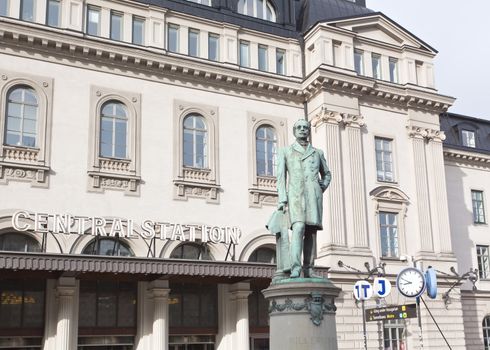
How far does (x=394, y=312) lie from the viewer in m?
18.8

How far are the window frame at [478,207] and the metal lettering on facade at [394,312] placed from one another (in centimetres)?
2193

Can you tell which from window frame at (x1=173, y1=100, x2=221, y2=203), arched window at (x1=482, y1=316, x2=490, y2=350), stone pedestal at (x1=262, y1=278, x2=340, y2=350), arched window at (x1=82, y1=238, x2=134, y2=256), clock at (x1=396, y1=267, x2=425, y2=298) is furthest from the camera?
arched window at (x1=482, y1=316, x2=490, y2=350)

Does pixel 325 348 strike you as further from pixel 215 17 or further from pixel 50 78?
pixel 215 17

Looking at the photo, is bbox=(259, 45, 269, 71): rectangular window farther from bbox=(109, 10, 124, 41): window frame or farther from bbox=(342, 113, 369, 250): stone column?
bbox=(109, 10, 124, 41): window frame

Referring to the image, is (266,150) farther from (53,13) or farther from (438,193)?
(53,13)

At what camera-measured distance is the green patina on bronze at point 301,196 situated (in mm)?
12977

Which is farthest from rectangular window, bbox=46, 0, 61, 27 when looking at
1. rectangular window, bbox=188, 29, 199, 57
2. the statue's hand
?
the statue's hand

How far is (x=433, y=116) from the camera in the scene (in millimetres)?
35812

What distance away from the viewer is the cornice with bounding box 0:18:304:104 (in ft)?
89.7

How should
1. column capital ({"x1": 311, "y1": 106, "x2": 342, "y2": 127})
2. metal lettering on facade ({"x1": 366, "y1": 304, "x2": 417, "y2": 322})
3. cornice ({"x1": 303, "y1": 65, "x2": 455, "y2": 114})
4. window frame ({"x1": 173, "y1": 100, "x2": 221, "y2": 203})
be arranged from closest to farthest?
metal lettering on facade ({"x1": 366, "y1": 304, "x2": 417, "y2": 322})
window frame ({"x1": 173, "y1": 100, "x2": 221, "y2": 203})
column capital ({"x1": 311, "y1": 106, "x2": 342, "y2": 127})
cornice ({"x1": 303, "y1": 65, "x2": 455, "y2": 114})

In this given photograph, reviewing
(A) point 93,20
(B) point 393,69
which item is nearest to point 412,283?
(A) point 93,20

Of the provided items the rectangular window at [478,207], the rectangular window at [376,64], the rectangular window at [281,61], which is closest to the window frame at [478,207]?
the rectangular window at [478,207]

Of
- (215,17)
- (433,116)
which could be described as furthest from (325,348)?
(433,116)

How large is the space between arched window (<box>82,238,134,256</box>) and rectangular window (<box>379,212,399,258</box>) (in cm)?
1260
